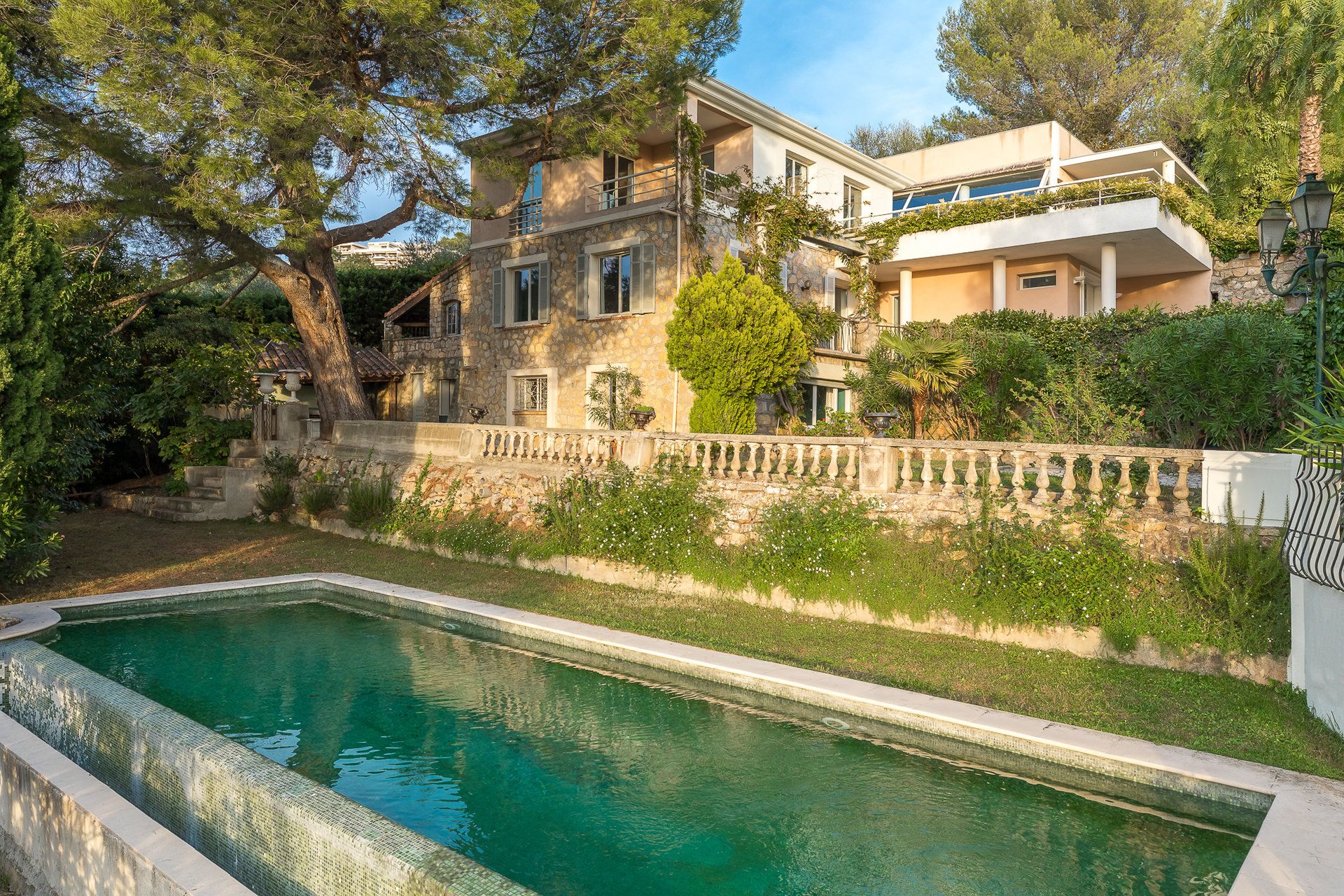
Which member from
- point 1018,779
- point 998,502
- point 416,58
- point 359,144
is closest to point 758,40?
point 416,58

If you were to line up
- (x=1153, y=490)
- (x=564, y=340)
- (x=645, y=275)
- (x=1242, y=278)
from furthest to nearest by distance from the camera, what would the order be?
1. (x=1242, y=278)
2. (x=564, y=340)
3. (x=645, y=275)
4. (x=1153, y=490)

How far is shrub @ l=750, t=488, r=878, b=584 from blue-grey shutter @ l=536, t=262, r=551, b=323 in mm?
12358

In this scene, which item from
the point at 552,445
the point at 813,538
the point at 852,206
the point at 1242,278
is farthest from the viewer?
the point at 852,206

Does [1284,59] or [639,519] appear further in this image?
[1284,59]

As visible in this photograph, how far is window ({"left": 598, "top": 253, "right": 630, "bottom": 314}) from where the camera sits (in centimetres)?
1980

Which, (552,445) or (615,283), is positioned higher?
(615,283)

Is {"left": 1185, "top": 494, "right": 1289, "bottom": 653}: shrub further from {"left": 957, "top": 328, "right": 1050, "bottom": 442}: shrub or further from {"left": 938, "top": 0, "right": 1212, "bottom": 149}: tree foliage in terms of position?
{"left": 938, "top": 0, "right": 1212, "bottom": 149}: tree foliage

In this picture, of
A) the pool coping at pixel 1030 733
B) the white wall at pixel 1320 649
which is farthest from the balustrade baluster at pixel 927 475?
the white wall at pixel 1320 649

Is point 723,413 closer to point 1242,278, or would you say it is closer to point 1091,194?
point 1091,194

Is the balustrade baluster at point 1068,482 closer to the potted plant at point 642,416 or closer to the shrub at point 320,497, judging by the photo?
the potted plant at point 642,416

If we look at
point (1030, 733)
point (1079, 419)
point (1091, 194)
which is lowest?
point (1030, 733)

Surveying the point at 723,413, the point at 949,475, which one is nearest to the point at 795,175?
the point at 723,413

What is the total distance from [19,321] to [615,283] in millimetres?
13634

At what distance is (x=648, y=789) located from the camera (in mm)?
5355
